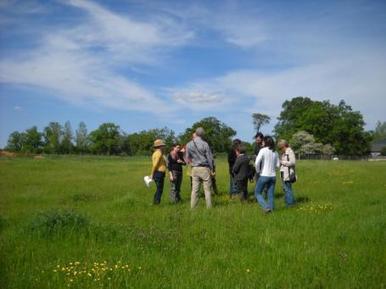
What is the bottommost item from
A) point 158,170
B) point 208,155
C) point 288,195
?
point 288,195

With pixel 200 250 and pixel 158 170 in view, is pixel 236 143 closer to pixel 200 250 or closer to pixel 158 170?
pixel 158 170

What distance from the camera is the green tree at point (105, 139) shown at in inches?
5699

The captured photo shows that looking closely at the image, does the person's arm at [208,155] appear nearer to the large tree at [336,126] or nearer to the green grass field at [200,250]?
the green grass field at [200,250]

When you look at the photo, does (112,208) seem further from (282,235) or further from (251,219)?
(282,235)

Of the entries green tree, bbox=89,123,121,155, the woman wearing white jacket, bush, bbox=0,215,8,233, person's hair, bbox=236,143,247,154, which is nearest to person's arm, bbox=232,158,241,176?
person's hair, bbox=236,143,247,154

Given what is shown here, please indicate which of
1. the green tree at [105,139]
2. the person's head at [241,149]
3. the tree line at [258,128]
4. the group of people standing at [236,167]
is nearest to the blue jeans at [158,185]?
the group of people standing at [236,167]

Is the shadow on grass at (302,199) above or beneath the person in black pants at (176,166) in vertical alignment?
beneath

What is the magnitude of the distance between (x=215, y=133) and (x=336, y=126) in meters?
39.4

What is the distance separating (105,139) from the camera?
14588 centimetres

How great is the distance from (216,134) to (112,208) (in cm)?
12420

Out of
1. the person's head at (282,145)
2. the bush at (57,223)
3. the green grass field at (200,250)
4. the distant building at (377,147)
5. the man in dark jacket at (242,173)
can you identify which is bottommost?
the green grass field at (200,250)

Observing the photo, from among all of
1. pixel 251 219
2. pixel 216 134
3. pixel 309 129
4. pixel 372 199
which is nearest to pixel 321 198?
pixel 372 199

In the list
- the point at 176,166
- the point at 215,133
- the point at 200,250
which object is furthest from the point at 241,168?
the point at 215,133

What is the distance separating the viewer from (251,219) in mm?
10828
